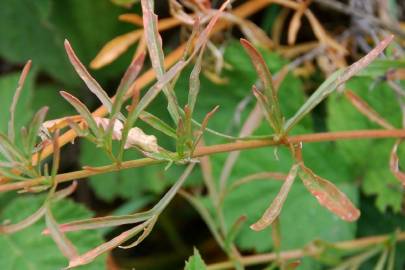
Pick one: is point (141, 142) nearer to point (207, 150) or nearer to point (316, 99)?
point (207, 150)

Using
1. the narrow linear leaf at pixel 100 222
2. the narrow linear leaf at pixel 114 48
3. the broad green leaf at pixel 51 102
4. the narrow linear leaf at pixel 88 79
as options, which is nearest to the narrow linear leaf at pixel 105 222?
the narrow linear leaf at pixel 100 222

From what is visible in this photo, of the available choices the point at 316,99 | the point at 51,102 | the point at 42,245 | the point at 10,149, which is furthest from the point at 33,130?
the point at 51,102

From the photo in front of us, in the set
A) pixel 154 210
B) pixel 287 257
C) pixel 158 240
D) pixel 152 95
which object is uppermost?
pixel 152 95

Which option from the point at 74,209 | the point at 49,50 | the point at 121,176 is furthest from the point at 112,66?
the point at 74,209

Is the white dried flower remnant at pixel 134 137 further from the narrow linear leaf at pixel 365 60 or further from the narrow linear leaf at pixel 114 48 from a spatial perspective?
the narrow linear leaf at pixel 114 48

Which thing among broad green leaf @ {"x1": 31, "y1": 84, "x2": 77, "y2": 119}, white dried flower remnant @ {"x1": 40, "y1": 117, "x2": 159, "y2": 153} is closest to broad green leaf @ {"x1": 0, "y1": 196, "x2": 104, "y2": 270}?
white dried flower remnant @ {"x1": 40, "y1": 117, "x2": 159, "y2": 153}

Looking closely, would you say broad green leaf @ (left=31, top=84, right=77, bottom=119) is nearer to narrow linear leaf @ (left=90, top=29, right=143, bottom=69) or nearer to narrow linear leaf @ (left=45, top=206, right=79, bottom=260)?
narrow linear leaf @ (left=90, top=29, right=143, bottom=69)

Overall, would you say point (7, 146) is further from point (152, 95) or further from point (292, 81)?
point (292, 81)
